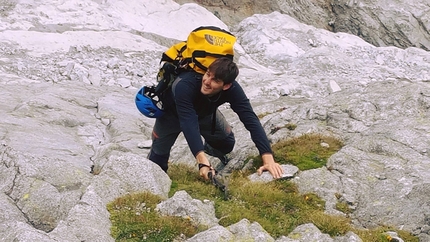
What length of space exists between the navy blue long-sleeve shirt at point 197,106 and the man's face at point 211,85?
0.34 m

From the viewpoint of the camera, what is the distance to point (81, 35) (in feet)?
116

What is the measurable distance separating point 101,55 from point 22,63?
5.56 metres

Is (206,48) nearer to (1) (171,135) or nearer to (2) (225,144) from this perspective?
(1) (171,135)

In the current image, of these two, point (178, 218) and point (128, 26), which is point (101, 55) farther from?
point (178, 218)

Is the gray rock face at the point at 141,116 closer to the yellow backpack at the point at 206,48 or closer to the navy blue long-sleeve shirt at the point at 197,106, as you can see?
the navy blue long-sleeve shirt at the point at 197,106

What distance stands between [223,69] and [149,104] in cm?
286

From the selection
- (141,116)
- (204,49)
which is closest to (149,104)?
(204,49)

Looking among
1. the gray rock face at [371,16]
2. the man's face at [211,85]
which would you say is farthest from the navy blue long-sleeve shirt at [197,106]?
the gray rock face at [371,16]

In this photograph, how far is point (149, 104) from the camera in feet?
33.6

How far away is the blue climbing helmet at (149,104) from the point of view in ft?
33.7

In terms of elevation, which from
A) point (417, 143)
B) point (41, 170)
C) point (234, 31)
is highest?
point (417, 143)

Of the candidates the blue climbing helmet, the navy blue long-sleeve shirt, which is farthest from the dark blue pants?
the navy blue long-sleeve shirt

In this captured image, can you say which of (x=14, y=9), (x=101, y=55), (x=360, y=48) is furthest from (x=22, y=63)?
(x=360, y=48)

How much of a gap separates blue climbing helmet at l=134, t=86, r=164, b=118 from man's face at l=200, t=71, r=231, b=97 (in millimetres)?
2120
